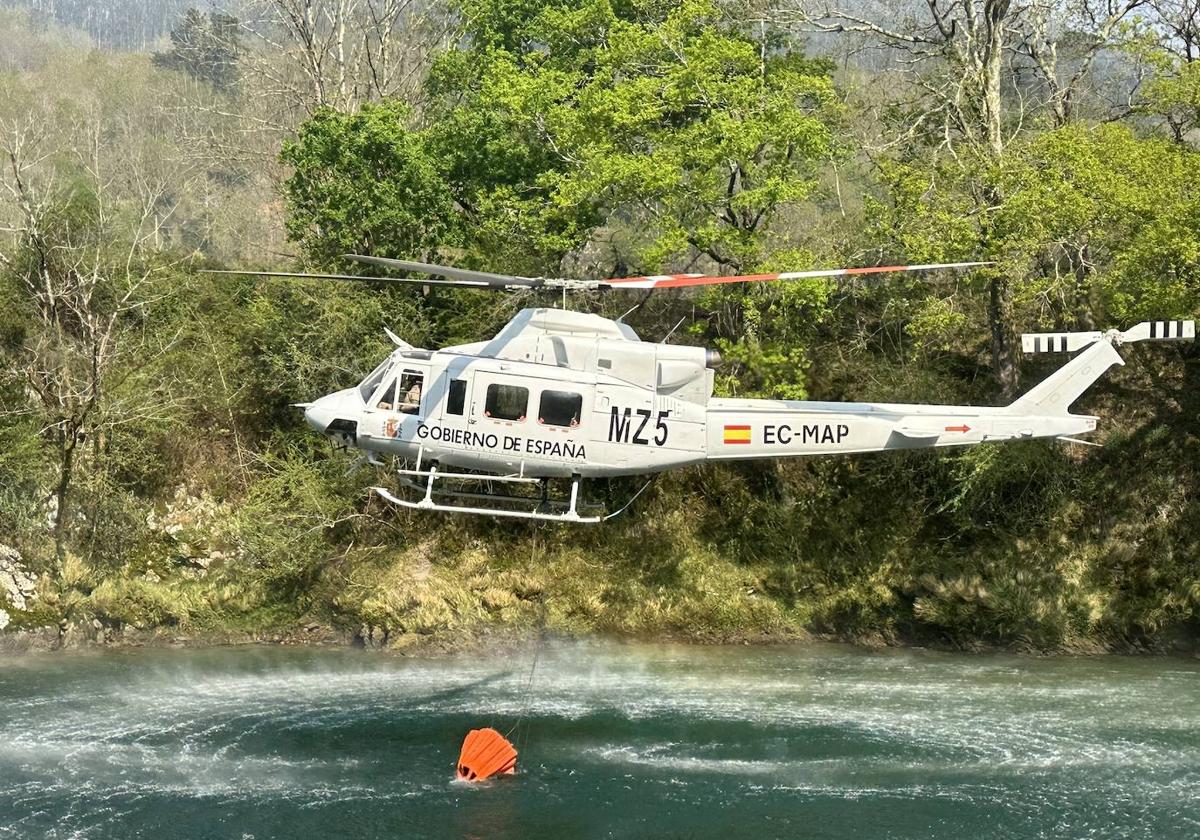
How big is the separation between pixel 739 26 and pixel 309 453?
13728 mm

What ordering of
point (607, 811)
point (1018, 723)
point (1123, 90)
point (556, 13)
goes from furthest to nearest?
1. point (1123, 90)
2. point (556, 13)
3. point (1018, 723)
4. point (607, 811)

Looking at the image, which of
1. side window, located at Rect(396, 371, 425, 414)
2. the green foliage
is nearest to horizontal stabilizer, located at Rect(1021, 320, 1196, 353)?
side window, located at Rect(396, 371, 425, 414)

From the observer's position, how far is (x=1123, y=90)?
34.8 metres

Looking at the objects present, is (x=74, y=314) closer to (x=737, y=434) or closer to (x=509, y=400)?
(x=509, y=400)

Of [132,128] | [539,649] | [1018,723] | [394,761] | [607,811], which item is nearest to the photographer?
[607,811]

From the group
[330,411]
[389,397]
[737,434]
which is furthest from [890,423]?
[330,411]

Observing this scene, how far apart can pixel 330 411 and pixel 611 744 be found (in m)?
6.96

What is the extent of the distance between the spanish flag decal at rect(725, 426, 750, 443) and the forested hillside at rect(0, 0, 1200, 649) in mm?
5523

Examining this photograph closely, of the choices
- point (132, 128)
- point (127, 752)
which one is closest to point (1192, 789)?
point (127, 752)

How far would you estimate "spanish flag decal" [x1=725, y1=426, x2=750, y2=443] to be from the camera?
21109 mm

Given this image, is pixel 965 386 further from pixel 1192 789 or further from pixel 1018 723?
pixel 1192 789

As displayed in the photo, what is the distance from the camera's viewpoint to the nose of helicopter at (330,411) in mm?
21281

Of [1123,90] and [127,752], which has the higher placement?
[1123,90]

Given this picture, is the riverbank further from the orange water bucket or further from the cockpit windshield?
the orange water bucket
